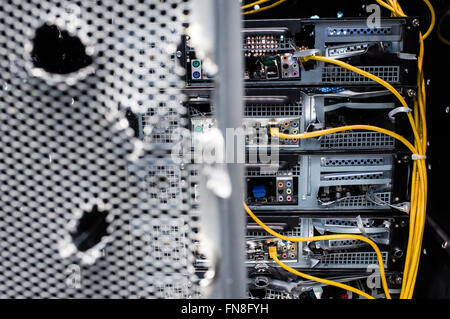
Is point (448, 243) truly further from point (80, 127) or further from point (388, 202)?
point (80, 127)

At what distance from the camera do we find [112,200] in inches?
22.8

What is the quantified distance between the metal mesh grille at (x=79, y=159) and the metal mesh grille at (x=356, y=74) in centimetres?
66

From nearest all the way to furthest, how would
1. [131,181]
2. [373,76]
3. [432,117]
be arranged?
[131,181] → [373,76] → [432,117]

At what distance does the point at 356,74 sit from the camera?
Answer: 107 cm

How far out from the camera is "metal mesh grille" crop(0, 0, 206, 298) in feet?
1.81

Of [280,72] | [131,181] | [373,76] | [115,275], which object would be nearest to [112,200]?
[131,181]

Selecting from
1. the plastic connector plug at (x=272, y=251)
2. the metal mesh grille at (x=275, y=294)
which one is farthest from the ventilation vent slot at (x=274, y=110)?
the metal mesh grille at (x=275, y=294)

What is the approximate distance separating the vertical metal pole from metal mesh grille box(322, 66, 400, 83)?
75cm

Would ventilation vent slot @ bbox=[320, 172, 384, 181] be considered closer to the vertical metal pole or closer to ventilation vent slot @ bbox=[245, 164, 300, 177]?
ventilation vent slot @ bbox=[245, 164, 300, 177]

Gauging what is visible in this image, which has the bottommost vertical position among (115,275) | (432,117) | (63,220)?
(115,275)

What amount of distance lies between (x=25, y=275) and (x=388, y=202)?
3.46 feet

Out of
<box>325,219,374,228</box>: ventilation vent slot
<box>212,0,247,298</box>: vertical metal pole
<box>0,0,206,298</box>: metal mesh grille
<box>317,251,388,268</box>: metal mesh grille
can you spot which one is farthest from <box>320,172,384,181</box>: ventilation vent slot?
<box>212,0,247,298</box>: vertical metal pole

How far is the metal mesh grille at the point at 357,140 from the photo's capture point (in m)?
1.09

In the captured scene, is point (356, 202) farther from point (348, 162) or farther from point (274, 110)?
point (274, 110)
